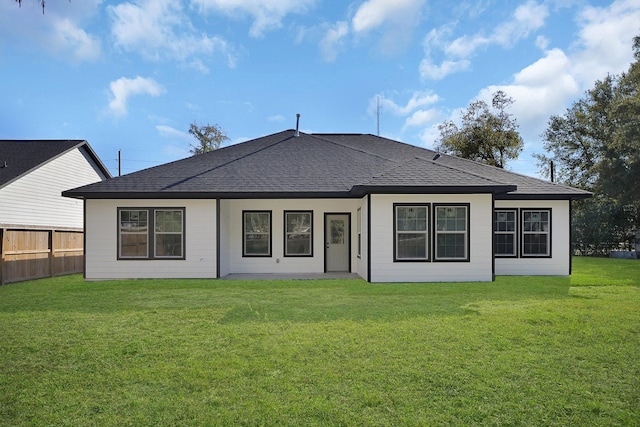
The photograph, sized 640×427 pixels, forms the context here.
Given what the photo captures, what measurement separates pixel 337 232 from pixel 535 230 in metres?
5.83

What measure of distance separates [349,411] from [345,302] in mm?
4848

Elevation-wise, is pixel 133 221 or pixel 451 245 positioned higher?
pixel 133 221

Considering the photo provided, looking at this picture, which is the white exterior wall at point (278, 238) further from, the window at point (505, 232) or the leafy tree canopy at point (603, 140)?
the leafy tree canopy at point (603, 140)

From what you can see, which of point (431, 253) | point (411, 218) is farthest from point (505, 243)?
point (411, 218)

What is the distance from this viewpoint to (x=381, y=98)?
22672 mm

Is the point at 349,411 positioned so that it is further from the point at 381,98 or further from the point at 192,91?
the point at 381,98

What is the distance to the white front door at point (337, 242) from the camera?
45.9 feet

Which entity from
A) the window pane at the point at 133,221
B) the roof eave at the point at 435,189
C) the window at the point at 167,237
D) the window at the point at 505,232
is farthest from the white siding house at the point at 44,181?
the window at the point at 505,232

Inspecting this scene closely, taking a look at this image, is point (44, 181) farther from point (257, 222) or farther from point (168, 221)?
point (257, 222)

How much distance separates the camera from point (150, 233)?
497 inches

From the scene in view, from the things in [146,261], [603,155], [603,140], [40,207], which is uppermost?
[603,140]

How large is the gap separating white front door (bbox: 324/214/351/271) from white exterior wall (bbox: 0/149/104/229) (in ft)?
32.7

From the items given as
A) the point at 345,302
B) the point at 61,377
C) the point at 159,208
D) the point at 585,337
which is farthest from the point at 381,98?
the point at 61,377

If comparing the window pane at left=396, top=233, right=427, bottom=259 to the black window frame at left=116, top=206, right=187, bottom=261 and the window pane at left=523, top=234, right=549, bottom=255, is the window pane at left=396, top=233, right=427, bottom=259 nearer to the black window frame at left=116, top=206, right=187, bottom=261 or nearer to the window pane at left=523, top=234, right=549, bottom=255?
the window pane at left=523, top=234, right=549, bottom=255
